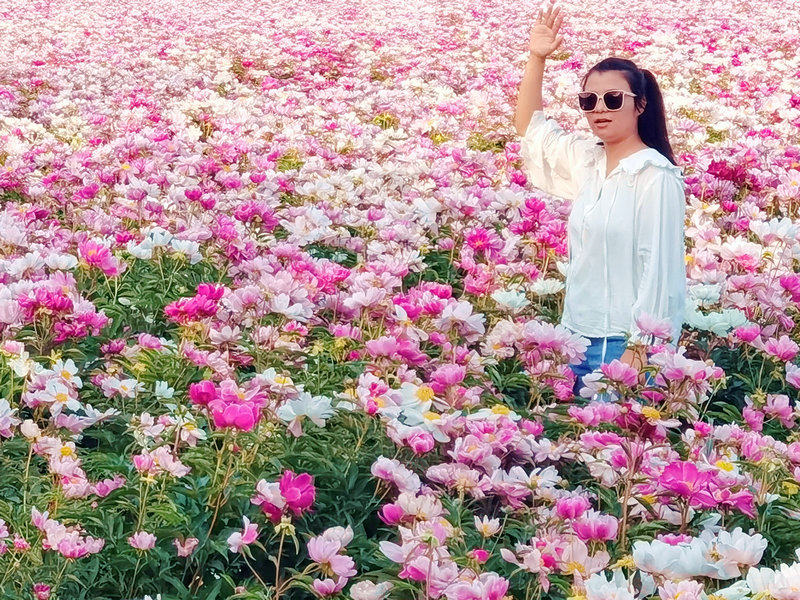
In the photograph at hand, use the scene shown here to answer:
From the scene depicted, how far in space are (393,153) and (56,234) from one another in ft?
9.41

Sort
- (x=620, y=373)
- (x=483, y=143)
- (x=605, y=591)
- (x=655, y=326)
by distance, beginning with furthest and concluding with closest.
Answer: (x=483, y=143) → (x=655, y=326) → (x=620, y=373) → (x=605, y=591)

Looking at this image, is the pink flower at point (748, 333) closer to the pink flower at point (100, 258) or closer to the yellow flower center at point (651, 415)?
the yellow flower center at point (651, 415)

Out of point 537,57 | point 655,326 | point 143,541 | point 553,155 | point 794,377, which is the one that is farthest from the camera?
point 553,155

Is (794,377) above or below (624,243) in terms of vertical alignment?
below

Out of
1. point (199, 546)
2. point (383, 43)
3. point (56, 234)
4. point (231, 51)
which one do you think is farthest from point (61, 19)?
point (199, 546)

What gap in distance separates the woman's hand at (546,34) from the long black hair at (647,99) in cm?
19

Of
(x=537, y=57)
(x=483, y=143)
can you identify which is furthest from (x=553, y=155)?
(x=483, y=143)

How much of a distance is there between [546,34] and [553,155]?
454 millimetres

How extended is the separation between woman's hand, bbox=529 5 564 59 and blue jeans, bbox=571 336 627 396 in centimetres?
100

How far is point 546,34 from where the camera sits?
3.60m

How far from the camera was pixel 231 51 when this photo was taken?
39.9 feet

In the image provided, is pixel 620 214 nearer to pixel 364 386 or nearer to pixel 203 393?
pixel 364 386

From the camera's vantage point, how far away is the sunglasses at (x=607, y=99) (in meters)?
3.35

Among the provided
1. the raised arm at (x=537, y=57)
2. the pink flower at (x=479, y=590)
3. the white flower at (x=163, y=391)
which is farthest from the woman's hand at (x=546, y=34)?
the pink flower at (x=479, y=590)
